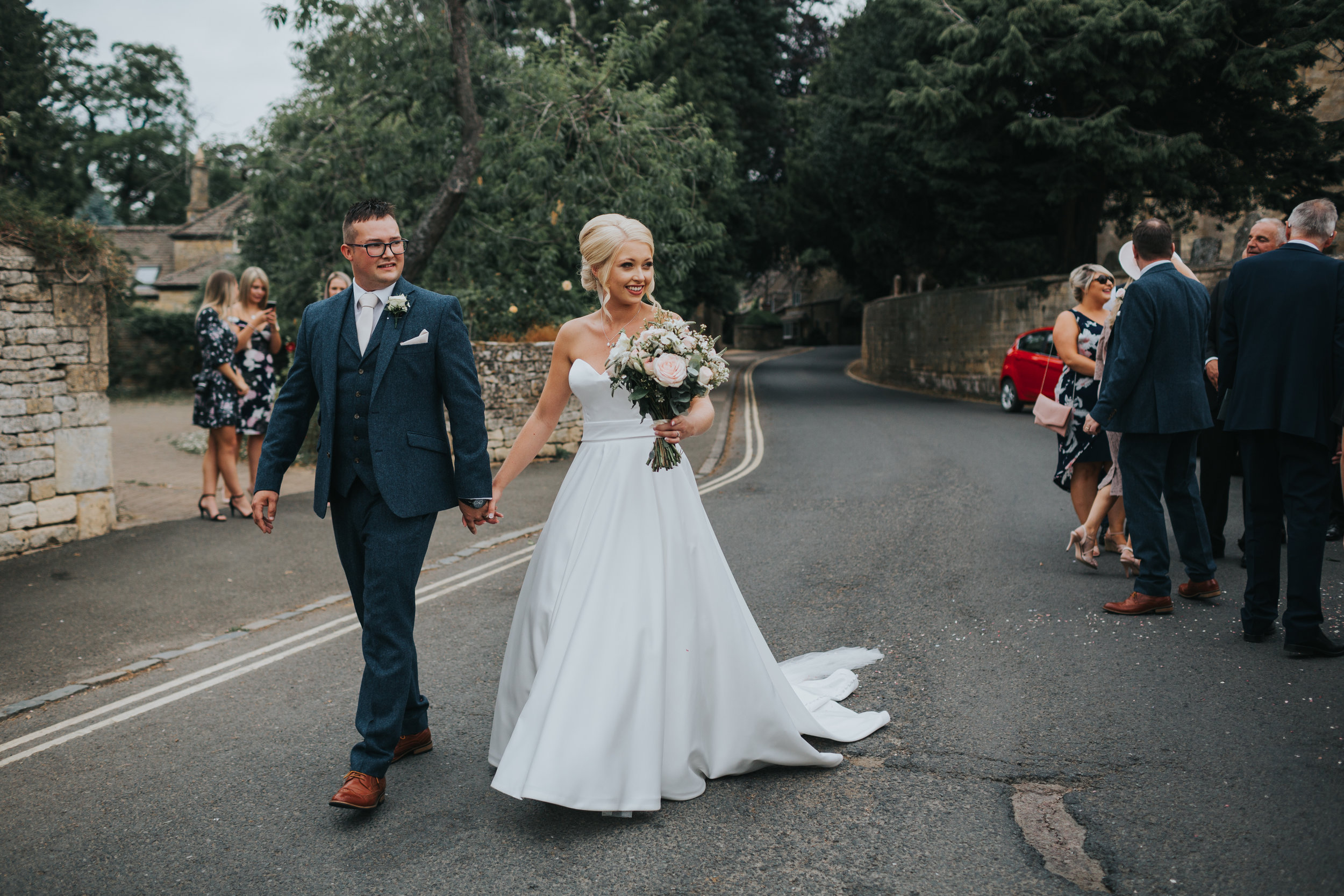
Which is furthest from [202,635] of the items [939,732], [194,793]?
[939,732]

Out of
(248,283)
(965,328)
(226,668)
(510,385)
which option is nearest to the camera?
(226,668)

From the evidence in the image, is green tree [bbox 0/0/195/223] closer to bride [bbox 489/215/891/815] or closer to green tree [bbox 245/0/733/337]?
green tree [bbox 245/0/733/337]

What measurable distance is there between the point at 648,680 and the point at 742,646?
0.42 meters

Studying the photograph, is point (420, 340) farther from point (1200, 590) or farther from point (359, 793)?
point (1200, 590)

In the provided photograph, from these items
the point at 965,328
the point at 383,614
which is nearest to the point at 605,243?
the point at 383,614

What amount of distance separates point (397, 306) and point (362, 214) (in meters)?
0.37

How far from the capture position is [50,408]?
7895mm

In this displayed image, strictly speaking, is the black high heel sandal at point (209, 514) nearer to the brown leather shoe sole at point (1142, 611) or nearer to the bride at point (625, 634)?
the bride at point (625, 634)

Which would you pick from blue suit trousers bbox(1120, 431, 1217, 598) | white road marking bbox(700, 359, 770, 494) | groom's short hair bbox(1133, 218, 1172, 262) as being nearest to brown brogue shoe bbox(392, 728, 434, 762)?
blue suit trousers bbox(1120, 431, 1217, 598)

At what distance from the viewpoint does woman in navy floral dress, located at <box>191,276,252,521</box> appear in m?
8.59

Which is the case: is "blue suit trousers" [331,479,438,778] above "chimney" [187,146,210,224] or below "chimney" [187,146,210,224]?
below

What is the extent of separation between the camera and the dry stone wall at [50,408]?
7.62 metres

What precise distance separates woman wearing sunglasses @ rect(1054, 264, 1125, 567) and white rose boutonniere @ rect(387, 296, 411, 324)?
484 centimetres

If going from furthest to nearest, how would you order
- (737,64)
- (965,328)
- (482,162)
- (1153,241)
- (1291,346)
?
(737,64) < (965,328) < (482,162) < (1153,241) < (1291,346)
